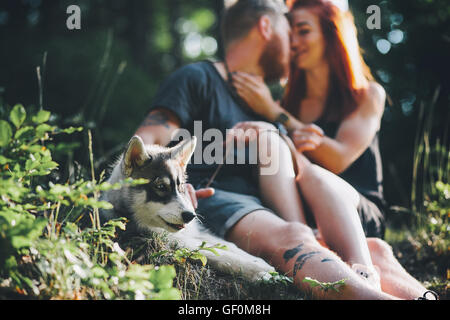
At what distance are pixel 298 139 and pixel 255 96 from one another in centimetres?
51

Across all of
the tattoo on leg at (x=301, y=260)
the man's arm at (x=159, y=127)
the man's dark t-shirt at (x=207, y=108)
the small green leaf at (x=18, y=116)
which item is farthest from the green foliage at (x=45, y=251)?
the man's dark t-shirt at (x=207, y=108)

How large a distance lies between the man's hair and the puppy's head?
1733 mm

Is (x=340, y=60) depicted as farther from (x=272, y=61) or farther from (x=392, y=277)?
(x=392, y=277)

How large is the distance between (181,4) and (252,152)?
1458 centimetres

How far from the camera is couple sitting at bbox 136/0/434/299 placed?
7.91ft

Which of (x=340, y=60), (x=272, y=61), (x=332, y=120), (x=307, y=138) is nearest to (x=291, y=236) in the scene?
(x=307, y=138)

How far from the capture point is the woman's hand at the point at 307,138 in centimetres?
317

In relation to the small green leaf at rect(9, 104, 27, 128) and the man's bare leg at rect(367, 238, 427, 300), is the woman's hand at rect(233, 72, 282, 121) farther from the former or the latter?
the small green leaf at rect(9, 104, 27, 128)

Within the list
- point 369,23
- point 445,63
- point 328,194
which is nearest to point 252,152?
point 328,194

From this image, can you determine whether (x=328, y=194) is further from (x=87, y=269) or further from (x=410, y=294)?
(x=87, y=269)

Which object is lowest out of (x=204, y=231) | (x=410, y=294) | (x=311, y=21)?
(x=410, y=294)

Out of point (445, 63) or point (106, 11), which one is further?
point (106, 11)

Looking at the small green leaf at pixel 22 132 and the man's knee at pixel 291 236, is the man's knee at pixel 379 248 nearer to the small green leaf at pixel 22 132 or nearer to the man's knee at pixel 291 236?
the man's knee at pixel 291 236

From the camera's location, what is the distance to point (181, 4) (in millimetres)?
16141
